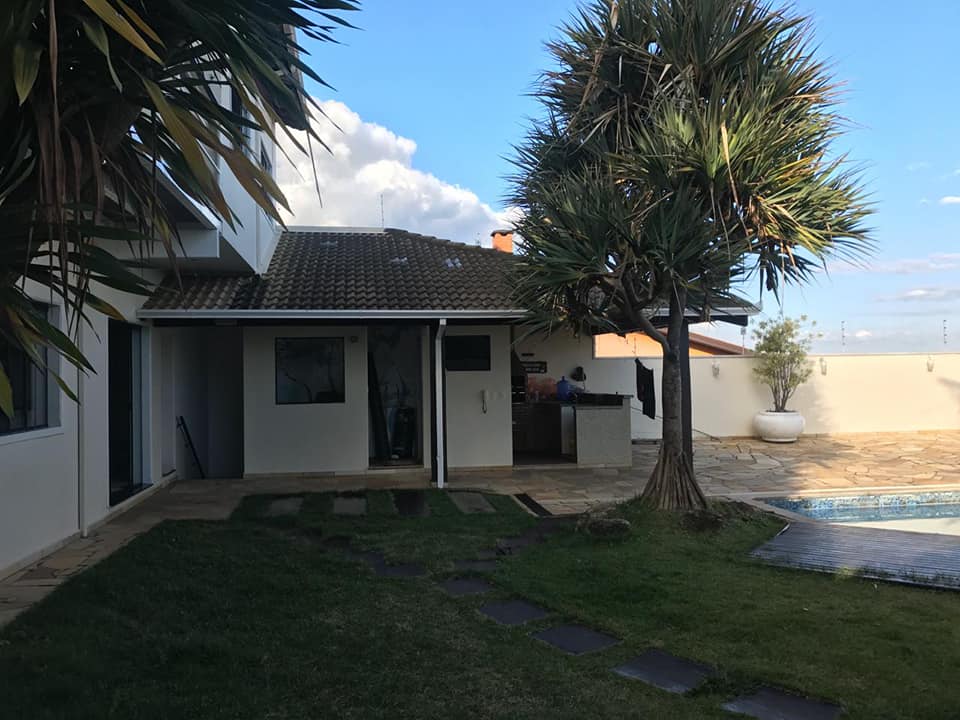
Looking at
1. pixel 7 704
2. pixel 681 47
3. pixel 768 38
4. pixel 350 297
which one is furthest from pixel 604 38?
pixel 7 704

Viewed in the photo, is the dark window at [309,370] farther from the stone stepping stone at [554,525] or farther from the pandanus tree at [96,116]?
the pandanus tree at [96,116]

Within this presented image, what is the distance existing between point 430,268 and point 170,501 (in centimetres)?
592

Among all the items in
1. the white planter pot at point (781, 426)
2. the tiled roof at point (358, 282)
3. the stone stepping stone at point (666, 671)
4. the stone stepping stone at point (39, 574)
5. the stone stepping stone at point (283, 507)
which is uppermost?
the tiled roof at point (358, 282)

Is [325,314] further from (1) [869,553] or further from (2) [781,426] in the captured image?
(2) [781,426]

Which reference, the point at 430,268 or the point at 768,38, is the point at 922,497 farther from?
the point at 430,268

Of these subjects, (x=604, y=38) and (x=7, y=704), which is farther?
(x=604, y=38)

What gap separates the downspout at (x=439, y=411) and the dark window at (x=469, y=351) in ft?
5.50

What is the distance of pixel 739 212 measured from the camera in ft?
24.8

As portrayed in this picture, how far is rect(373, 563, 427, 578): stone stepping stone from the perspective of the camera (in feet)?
19.9

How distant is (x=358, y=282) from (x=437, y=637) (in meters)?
7.99

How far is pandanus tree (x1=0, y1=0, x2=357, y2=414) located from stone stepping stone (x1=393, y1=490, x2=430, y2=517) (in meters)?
5.83

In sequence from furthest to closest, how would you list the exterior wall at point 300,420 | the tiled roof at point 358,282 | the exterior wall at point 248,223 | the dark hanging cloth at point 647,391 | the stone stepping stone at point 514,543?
1. the dark hanging cloth at point 647,391
2. the exterior wall at point 300,420
3. the tiled roof at point 358,282
4. the exterior wall at point 248,223
5. the stone stepping stone at point 514,543

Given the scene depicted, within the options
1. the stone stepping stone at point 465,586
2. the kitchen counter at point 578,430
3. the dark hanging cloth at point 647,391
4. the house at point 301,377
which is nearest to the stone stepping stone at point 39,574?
the house at point 301,377

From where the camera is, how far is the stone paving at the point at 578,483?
24.6 feet
